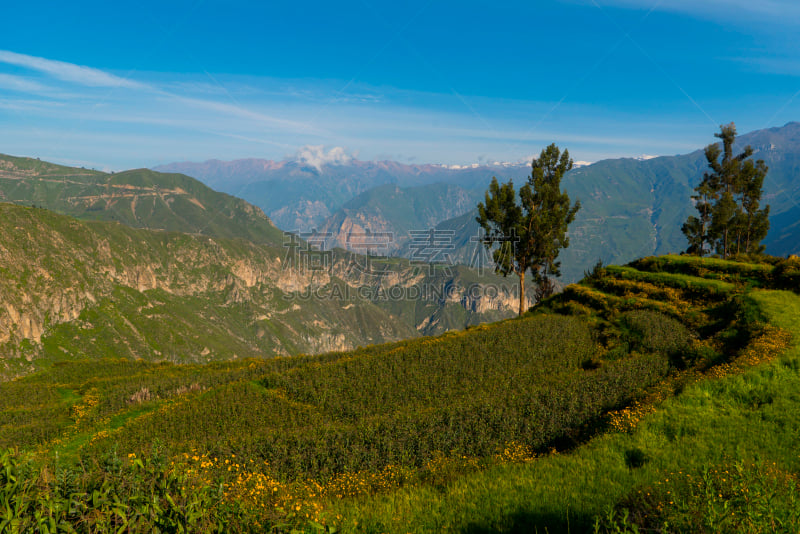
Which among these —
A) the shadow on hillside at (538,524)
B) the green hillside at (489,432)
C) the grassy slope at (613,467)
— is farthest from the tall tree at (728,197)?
the shadow on hillside at (538,524)

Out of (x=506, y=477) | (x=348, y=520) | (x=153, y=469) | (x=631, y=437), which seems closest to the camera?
(x=153, y=469)

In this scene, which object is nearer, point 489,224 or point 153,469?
point 153,469

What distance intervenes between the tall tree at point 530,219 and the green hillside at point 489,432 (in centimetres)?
1180

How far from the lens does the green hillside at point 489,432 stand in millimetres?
6656

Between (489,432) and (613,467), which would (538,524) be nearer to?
(613,467)

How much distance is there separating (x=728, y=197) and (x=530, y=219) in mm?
25644

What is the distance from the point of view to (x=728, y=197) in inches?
1880

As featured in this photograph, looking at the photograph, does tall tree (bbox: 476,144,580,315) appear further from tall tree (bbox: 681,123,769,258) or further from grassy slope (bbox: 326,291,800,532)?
grassy slope (bbox: 326,291,800,532)

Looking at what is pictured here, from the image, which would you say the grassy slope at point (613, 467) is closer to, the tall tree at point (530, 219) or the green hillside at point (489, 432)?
the green hillside at point (489, 432)

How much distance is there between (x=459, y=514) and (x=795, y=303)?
25.0m

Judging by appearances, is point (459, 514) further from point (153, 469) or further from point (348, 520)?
point (153, 469)

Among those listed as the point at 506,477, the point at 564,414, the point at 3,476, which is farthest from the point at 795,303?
the point at 3,476

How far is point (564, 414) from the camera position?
49.5 ft

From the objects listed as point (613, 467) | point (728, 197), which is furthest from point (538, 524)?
point (728, 197)
